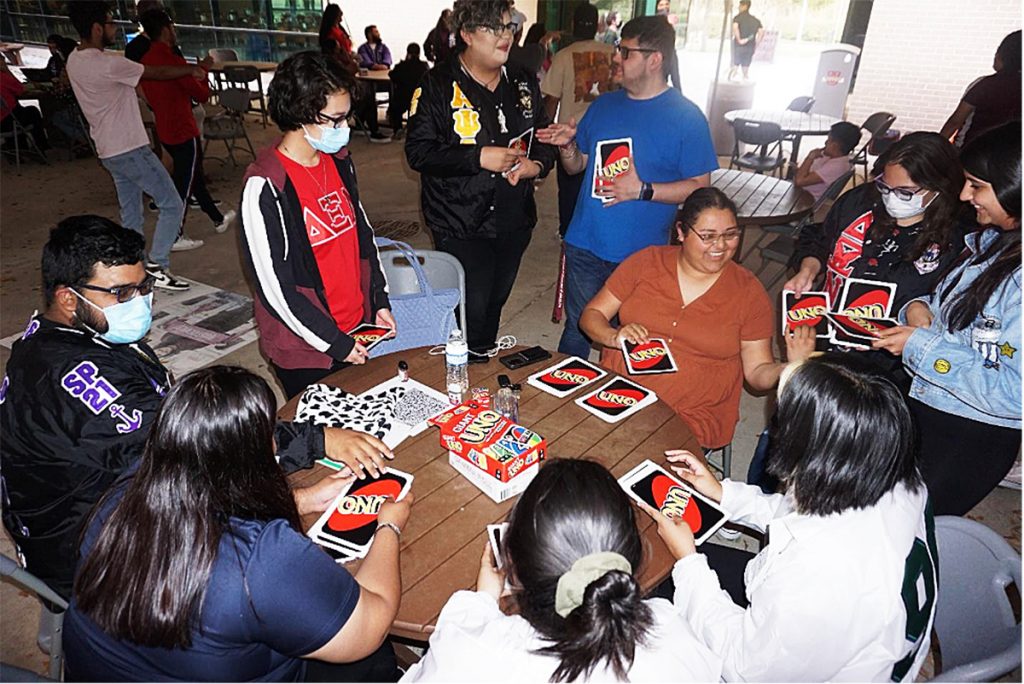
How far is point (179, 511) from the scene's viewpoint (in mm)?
1320

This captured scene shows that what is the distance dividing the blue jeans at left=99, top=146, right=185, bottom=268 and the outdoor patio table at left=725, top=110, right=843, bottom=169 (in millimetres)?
5613

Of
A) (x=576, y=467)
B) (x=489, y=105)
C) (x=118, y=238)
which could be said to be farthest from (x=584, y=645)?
(x=489, y=105)

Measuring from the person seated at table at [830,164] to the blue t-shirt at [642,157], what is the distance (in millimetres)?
2143

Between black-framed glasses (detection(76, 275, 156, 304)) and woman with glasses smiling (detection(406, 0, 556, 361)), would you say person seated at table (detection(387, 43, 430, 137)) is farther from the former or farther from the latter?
black-framed glasses (detection(76, 275, 156, 304))

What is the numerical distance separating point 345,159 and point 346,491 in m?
1.47

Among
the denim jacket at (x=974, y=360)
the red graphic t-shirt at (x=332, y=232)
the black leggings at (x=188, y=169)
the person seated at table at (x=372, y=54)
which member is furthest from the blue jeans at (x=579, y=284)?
the person seated at table at (x=372, y=54)

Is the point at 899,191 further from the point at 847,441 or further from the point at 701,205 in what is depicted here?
the point at 847,441

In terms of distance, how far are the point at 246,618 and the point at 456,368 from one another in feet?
4.11

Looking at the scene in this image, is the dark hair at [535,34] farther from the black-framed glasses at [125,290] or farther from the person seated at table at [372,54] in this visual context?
the black-framed glasses at [125,290]

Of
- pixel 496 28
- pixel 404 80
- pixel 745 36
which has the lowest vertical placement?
pixel 404 80

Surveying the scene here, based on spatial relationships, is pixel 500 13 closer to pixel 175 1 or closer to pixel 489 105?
pixel 489 105

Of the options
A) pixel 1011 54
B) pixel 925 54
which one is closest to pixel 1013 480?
pixel 1011 54

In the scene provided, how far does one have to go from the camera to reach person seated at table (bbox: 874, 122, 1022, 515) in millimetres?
2041

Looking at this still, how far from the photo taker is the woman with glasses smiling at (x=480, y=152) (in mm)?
3002
